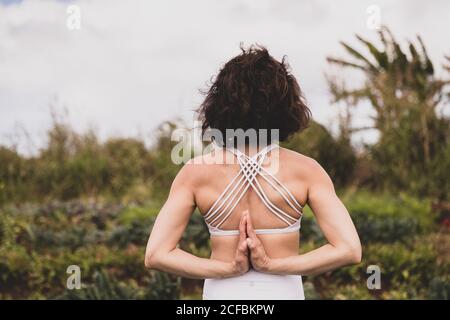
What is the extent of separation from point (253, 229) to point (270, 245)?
0.32 feet

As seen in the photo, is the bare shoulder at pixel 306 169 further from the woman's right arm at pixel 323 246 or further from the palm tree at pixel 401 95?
the palm tree at pixel 401 95

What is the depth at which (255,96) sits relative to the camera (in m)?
2.47

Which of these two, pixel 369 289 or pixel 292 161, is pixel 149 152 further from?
pixel 292 161

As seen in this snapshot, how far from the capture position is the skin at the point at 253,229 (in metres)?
2.47

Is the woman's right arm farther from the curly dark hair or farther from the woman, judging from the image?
the curly dark hair

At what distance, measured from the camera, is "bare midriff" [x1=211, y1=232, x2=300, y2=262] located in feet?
8.33

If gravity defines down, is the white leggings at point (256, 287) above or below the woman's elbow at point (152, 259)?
below

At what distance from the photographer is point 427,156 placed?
10.9 meters

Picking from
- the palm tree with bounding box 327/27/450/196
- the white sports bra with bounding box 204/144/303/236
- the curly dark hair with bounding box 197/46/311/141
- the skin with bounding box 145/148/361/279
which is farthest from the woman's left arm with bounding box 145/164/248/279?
the palm tree with bounding box 327/27/450/196

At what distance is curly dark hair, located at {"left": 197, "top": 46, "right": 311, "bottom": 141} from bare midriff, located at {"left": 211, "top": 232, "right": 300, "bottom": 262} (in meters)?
0.40

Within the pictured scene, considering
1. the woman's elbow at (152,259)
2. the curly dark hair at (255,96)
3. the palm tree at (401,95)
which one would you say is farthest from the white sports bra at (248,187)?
the palm tree at (401,95)

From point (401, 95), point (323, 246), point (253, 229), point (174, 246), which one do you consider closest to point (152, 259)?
point (174, 246)

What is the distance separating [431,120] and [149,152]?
5.01 metres
